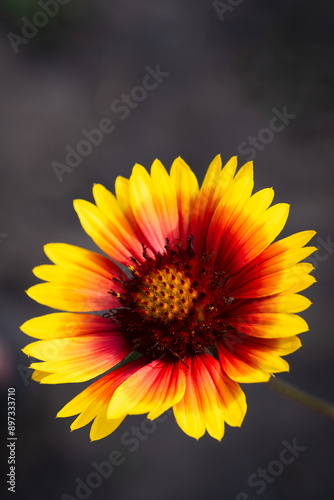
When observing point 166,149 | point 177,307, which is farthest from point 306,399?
point 166,149

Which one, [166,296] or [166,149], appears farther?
[166,149]

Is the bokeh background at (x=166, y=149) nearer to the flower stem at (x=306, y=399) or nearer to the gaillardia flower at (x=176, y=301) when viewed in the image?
the gaillardia flower at (x=176, y=301)

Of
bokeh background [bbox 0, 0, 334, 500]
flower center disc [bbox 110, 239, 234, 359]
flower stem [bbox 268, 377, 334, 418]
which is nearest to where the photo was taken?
flower stem [bbox 268, 377, 334, 418]

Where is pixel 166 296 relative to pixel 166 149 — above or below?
below

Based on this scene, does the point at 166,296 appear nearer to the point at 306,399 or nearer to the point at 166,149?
the point at 306,399

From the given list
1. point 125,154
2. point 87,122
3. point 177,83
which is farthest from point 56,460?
point 177,83

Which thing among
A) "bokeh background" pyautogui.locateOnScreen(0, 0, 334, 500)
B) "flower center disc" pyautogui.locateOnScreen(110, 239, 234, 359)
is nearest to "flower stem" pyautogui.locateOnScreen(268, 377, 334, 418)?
"flower center disc" pyautogui.locateOnScreen(110, 239, 234, 359)

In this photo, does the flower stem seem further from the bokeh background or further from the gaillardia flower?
the bokeh background
